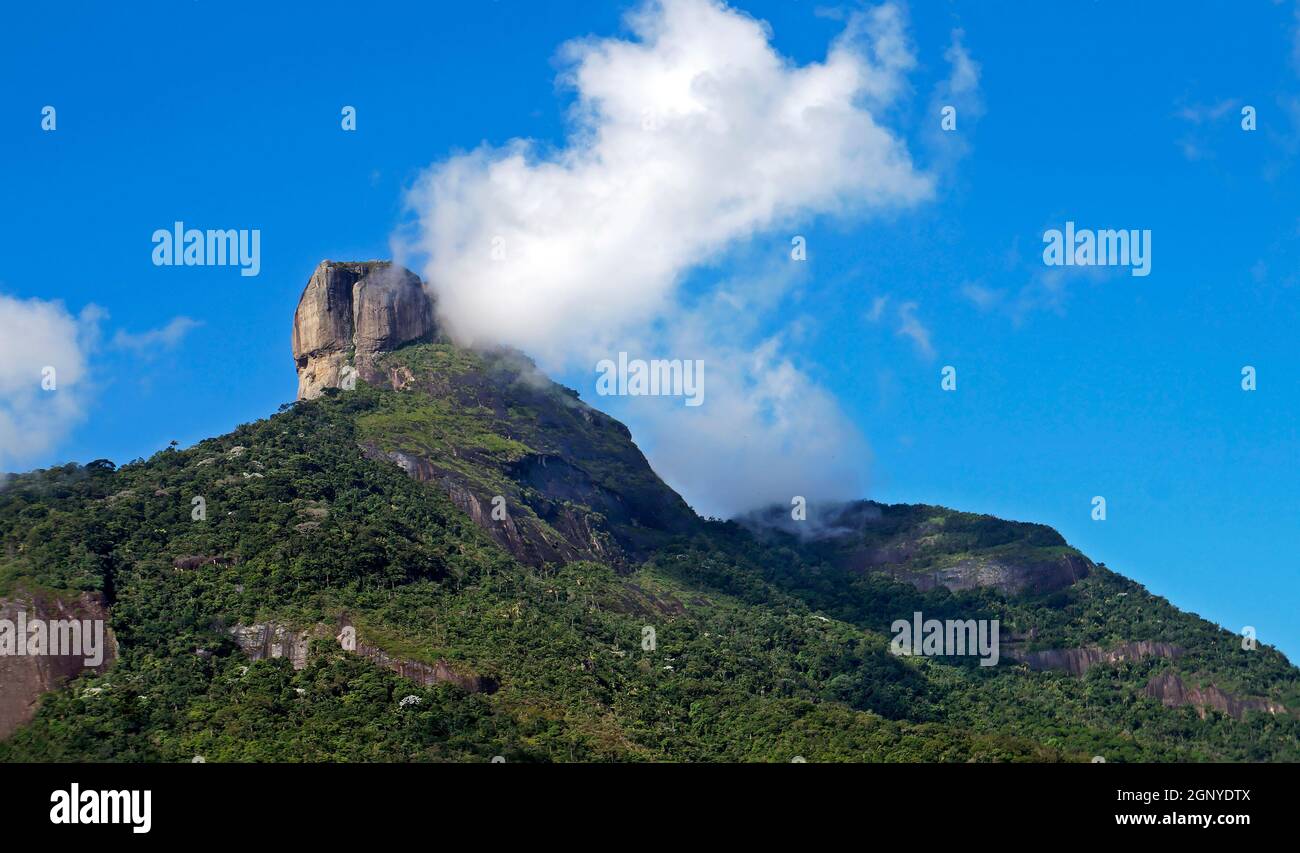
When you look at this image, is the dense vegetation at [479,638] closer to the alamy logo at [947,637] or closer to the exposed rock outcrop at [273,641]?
the exposed rock outcrop at [273,641]

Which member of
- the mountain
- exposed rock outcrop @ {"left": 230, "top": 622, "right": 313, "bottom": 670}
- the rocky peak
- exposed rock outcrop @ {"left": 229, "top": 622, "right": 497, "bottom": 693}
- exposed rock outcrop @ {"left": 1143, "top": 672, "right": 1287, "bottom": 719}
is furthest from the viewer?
the rocky peak

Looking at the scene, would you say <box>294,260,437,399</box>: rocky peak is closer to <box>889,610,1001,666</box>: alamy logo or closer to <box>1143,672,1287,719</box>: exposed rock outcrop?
<box>889,610,1001,666</box>: alamy logo

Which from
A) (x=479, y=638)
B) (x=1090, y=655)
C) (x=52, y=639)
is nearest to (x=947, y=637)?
(x=1090, y=655)

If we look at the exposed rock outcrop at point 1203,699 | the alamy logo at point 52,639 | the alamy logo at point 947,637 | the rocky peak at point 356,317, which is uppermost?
the rocky peak at point 356,317

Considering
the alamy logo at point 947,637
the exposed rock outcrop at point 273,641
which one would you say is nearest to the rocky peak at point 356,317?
the alamy logo at point 947,637
